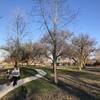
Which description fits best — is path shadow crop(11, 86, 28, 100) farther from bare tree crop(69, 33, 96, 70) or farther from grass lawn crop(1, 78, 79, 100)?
bare tree crop(69, 33, 96, 70)

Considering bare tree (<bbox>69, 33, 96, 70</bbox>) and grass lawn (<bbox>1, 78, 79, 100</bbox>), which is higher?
bare tree (<bbox>69, 33, 96, 70</bbox>)

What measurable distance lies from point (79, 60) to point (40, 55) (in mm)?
13169

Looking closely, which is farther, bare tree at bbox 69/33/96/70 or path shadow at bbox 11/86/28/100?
bare tree at bbox 69/33/96/70

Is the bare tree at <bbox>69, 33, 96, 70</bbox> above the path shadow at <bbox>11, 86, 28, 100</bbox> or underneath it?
above

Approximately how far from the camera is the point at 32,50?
258 ft

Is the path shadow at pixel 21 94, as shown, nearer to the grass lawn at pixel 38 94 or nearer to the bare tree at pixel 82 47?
the grass lawn at pixel 38 94

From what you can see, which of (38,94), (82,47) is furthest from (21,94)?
(82,47)

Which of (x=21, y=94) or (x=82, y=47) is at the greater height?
(x=82, y=47)

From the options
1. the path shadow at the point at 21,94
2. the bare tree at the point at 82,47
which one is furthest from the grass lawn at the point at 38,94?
the bare tree at the point at 82,47

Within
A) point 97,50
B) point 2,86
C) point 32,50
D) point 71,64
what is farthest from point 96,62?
point 2,86

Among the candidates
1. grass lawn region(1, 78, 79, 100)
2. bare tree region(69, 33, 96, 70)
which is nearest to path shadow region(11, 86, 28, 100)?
grass lawn region(1, 78, 79, 100)

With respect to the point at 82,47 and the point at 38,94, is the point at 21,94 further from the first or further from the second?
the point at 82,47

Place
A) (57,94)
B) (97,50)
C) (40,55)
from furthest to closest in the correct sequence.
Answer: (97,50), (40,55), (57,94)

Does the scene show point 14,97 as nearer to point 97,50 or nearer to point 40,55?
point 40,55
